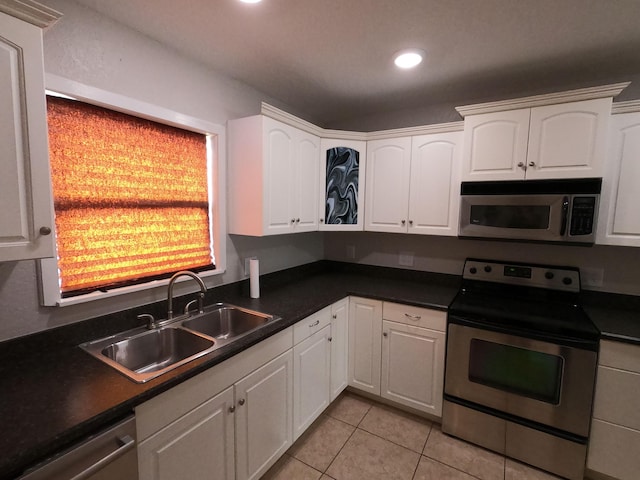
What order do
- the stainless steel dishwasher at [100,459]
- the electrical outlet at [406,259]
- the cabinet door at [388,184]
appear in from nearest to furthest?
the stainless steel dishwasher at [100,459] → the cabinet door at [388,184] → the electrical outlet at [406,259]

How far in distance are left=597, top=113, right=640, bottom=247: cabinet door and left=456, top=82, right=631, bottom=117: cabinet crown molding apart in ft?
0.64

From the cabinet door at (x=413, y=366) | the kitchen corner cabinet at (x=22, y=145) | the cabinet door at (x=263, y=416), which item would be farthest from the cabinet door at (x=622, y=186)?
the kitchen corner cabinet at (x=22, y=145)

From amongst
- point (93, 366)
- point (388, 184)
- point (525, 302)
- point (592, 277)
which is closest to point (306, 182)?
point (388, 184)

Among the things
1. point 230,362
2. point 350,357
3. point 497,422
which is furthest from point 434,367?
point 230,362

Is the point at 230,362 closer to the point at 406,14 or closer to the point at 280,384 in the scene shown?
the point at 280,384

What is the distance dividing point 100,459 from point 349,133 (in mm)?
2434

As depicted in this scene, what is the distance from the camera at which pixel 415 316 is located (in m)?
2.14

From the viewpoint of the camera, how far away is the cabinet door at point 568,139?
1.75 metres

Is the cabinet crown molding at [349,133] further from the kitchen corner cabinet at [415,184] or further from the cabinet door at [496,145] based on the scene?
the cabinet door at [496,145]

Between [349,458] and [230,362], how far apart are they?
3.65 feet

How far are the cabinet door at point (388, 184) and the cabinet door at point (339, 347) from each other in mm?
754

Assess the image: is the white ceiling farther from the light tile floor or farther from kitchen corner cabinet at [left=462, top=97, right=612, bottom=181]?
the light tile floor

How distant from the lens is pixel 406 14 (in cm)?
141

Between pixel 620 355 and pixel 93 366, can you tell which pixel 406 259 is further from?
pixel 93 366
